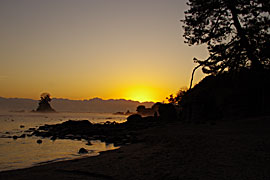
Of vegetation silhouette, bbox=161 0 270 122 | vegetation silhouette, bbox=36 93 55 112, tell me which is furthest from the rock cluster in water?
vegetation silhouette, bbox=36 93 55 112

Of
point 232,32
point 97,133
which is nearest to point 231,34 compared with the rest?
point 232,32

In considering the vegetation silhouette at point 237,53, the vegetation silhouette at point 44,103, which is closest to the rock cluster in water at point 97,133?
the vegetation silhouette at point 237,53

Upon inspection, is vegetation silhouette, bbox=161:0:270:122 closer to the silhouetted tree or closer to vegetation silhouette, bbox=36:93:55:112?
the silhouetted tree

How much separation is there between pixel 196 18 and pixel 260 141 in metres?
16.3

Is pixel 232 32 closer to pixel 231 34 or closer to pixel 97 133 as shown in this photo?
pixel 231 34

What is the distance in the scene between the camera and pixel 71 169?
8.72 meters

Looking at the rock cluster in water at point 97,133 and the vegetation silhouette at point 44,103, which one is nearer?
the rock cluster in water at point 97,133

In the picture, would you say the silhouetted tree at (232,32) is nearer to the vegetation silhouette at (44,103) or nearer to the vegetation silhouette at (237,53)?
the vegetation silhouette at (237,53)

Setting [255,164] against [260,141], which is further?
[260,141]

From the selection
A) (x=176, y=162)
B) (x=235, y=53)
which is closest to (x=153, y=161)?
(x=176, y=162)

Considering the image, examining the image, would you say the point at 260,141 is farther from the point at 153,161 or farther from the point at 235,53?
the point at 235,53

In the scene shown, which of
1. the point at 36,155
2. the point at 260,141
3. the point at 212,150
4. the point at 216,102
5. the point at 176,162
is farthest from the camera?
the point at 216,102

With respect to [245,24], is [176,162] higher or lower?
lower

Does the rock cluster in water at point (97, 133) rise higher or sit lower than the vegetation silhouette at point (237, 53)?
lower
